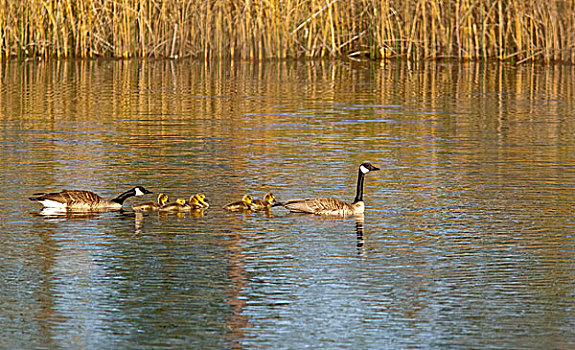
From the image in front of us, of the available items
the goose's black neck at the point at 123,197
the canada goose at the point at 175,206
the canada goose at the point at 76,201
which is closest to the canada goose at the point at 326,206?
the canada goose at the point at 175,206

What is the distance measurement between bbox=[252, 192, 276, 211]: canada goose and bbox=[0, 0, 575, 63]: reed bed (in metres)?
19.2

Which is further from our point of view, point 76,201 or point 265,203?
point 265,203

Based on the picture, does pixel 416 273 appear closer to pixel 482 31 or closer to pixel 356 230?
pixel 356 230

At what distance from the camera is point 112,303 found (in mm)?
9359

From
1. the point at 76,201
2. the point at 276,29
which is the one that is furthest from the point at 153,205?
the point at 276,29

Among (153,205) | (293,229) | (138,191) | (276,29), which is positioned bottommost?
(293,229)

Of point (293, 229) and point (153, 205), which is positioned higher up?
point (153, 205)

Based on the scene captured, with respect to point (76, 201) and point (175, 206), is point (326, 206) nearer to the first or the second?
point (175, 206)

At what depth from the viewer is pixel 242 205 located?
13.1 m

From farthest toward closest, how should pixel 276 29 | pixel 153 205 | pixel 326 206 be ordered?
1. pixel 276 29
2. pixel 153 205
3. pixel 326 206

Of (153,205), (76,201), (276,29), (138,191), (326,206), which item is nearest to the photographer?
(326,206)

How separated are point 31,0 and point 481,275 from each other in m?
23.8

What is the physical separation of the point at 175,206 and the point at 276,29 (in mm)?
20628

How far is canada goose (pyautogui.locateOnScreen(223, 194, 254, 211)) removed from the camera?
42.7ft
